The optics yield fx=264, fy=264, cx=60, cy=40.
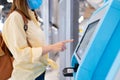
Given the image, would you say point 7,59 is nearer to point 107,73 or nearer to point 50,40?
point 107,73

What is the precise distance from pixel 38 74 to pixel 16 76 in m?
0.16

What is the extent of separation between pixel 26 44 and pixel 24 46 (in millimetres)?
20

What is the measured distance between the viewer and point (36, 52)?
5.64 feet

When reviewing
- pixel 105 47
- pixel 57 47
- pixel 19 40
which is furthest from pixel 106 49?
pixel 19 40

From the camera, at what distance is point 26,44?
68.3 inches

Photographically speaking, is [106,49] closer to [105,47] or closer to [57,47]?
[105,47]

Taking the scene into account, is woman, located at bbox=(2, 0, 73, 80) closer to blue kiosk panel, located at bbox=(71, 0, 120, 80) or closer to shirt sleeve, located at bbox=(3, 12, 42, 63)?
shirt sleeve, located at bbox=(3, 12, 42, 63)

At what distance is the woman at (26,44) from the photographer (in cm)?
169

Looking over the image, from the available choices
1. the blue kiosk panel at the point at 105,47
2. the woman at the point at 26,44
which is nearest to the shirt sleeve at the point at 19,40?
the woman at the point at 26,44

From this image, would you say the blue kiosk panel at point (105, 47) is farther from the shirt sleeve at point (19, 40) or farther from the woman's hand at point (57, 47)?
the shirt sleeve at point (19, 40)

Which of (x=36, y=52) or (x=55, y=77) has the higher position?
→ (x=36, y=52)

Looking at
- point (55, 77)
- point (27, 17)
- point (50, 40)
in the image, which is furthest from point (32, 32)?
point (50, 40)

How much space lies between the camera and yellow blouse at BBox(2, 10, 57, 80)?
170 centimetres

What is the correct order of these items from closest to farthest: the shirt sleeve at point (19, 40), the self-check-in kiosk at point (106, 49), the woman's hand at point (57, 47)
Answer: the self-check-in kiosk at point (106, 49)
the woman's hand at point (57, 47)
the shirt sleeve at point (19, 40)
